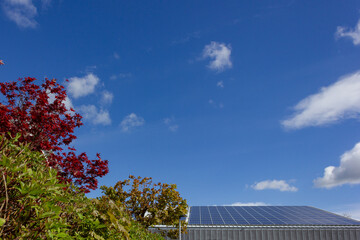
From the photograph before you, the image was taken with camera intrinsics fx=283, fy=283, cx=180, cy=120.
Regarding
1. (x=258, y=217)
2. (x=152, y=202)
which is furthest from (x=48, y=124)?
(x=258, y=217)

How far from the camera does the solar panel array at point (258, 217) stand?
2198cm

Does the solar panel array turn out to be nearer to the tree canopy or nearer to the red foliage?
the tree canopy

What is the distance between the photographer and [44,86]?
34.3 ft

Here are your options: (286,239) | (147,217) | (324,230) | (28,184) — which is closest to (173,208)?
(147,217)

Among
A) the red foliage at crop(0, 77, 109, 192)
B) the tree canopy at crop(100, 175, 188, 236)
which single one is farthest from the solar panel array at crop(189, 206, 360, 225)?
the red foliage at crop(0, 77, 109, 192)

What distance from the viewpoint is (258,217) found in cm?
2373

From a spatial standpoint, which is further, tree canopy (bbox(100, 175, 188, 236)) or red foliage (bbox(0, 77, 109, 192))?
tree canopy (bbox(100, 175, 188, 236))

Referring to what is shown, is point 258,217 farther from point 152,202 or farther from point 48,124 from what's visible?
point 48,124

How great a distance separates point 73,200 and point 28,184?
105cm

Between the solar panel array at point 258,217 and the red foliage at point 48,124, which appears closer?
the red foliage at point 48,124

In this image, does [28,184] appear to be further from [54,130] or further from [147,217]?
[147,217]

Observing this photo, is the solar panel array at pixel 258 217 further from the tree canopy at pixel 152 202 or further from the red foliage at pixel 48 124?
the red foliage at pixel 48 124

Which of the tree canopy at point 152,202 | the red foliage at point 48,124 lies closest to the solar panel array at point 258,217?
the tree canopy at point 152,202

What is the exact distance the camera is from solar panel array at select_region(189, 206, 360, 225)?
21984 millimetres
